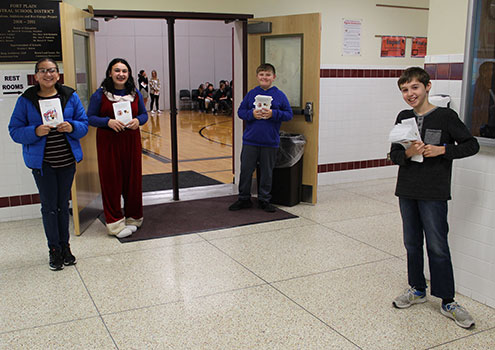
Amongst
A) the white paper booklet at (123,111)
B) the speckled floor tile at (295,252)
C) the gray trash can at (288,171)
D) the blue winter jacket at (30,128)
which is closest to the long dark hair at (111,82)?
the white paper booklet at (123,111)

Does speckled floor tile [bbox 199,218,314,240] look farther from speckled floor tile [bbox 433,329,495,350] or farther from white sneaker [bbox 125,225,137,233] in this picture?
speckled floor tile [bbox 433,329,495,350]

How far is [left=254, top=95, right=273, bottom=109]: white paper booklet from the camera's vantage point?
5164mm

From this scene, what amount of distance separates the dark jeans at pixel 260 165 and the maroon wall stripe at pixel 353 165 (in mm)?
Answer: 1513

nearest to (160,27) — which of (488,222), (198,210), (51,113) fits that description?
(198,210)

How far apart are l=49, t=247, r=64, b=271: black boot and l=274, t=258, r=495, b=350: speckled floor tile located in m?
1.69

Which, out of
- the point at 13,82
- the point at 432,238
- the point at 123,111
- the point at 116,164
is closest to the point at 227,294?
the point at 432,238

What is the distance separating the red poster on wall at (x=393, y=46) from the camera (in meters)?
6.98

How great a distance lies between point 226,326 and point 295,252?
1.39 metres

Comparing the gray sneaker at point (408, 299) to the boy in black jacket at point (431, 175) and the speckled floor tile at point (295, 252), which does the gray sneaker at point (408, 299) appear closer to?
the boy in black jacket at point (431, 175)

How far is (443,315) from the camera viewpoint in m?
3.15

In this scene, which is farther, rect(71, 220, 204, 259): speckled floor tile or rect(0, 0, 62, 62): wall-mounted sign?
rect(0, 0, 62, 62): wall-mounted sign

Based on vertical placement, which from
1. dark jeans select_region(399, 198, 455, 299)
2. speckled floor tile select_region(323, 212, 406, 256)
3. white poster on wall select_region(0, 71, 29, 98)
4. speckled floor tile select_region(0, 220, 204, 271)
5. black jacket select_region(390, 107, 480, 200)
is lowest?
A: speckled floor tile select_region(0, 220, 204, 271)

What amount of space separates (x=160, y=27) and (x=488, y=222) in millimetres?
16804

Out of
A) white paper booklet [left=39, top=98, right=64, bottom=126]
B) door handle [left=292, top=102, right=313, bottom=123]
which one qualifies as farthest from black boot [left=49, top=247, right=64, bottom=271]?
door handle [left=292, top=102, right=313, bottom=123]
